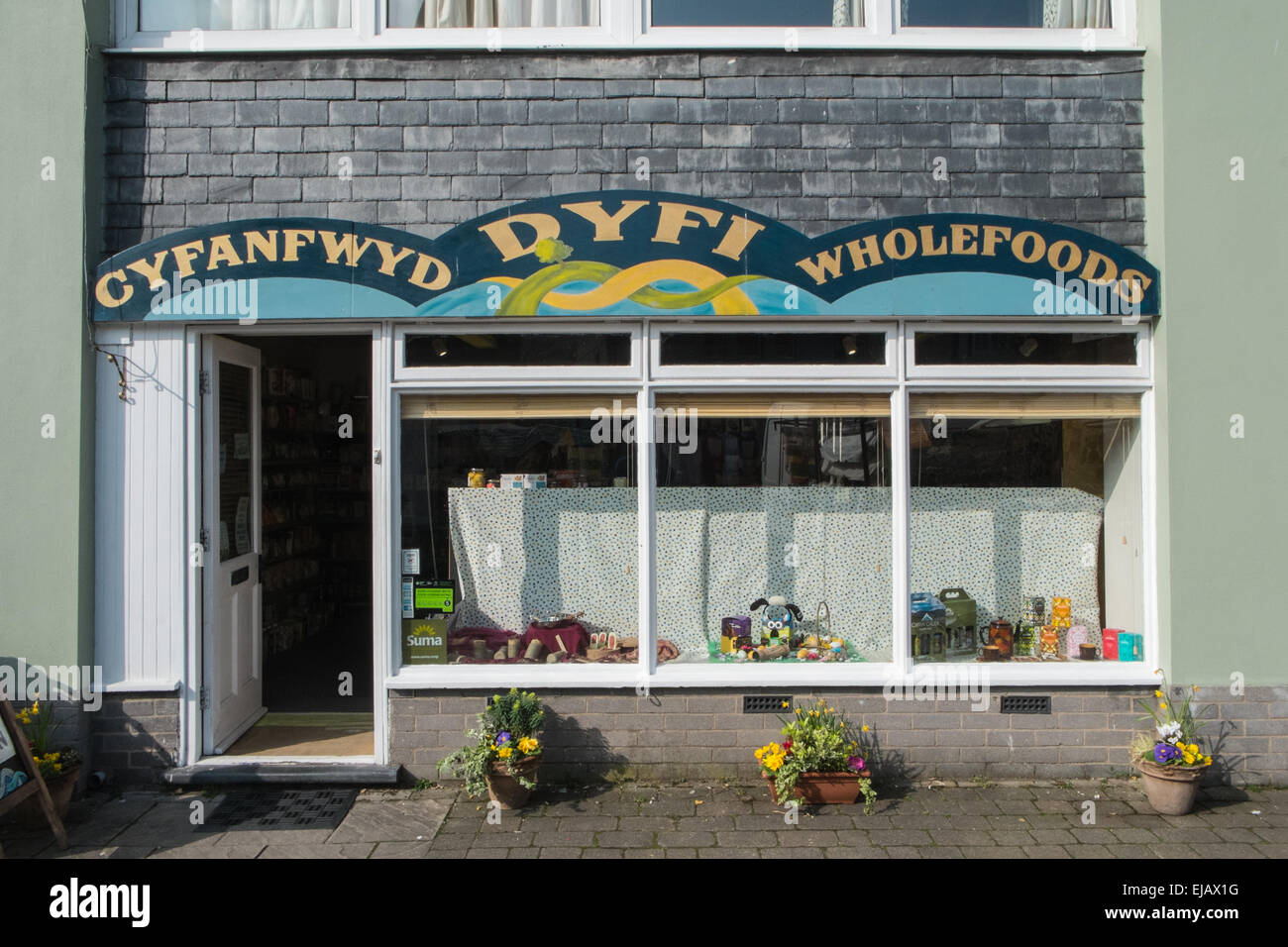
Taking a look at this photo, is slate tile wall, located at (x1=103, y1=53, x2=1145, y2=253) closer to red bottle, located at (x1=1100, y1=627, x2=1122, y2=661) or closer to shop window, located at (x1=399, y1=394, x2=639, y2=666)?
shop window, located at (x1=399, y1=394, x2=639, y2=666)

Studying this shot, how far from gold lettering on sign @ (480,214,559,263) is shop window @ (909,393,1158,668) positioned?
254cm

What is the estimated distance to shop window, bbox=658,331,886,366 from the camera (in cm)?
591

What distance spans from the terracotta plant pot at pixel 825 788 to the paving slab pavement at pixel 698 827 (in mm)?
63

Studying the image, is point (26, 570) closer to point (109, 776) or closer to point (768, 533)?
point (109, 776)

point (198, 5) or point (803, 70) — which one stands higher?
point (198, 5)

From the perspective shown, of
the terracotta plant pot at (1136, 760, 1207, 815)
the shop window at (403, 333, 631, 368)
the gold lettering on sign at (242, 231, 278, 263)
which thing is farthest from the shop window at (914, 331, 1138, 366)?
the gold lettering on sign at (242, 231, 278, 263)

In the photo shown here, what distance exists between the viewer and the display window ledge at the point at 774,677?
5762 mm

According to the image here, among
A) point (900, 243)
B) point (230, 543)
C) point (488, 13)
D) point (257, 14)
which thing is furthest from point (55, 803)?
point (900, 243)

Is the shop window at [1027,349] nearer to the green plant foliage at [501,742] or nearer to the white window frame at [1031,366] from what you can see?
the white window frame at [1031,366]

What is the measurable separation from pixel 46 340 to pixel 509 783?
3.77 meters

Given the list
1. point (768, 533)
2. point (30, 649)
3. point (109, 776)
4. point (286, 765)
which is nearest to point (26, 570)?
point (30, 649)

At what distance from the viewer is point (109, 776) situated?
5.71 metres
